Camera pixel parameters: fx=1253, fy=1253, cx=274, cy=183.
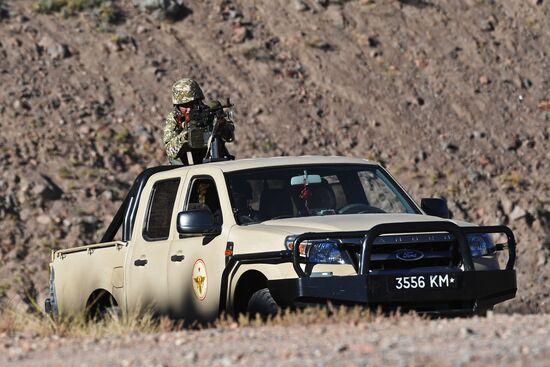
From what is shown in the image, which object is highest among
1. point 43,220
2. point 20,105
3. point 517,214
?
point 20,105

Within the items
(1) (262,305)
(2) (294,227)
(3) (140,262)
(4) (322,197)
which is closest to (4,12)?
(3) (140,262)

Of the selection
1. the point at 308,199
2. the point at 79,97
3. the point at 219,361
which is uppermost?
the point at 79,97

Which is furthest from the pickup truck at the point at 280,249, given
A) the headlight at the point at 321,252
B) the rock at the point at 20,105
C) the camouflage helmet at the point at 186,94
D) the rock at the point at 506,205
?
the rock at the point at 506,205

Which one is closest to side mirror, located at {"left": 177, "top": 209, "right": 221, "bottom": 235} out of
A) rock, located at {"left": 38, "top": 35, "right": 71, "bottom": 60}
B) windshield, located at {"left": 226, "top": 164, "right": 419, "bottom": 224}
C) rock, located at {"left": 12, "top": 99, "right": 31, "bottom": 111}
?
windshield, located at {"left": 226, "top": 164, "right": 419, "bottom": 224}

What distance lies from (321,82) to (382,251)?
19743mm

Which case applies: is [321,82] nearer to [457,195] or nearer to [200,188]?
[457,195]

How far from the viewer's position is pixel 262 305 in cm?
926

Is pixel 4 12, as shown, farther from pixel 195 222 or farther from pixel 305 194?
pixel 195 222

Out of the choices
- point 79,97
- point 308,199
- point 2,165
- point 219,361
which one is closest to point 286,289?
point 308,199

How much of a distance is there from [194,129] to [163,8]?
1747cm

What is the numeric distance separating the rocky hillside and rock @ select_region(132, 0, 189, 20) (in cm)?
5

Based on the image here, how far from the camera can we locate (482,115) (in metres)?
28.8

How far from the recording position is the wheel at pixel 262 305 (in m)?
9.16

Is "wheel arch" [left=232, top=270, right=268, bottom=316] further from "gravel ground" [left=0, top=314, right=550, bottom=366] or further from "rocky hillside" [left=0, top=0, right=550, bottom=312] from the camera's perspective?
"rocky hillside" [left=0, top=0, right=550, bottom=312]
